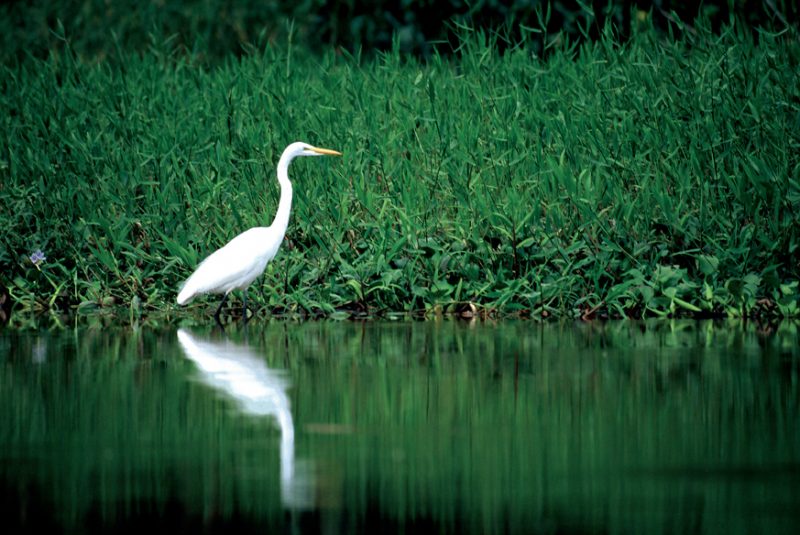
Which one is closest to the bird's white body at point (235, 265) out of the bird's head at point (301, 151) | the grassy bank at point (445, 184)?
the grassy bank at point (445, 184)

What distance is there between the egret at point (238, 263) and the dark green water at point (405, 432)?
0.68 metres

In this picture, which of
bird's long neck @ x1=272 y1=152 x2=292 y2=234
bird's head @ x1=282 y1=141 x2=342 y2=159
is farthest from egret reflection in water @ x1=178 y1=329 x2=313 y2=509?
bird's head @ x1=282 y1=141 x2=342 y2=159

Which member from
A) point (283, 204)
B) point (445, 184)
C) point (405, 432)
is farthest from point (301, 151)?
point (405, 432)

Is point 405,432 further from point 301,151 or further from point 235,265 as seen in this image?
point 301,151

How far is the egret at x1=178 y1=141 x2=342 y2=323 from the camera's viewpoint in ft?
31.1

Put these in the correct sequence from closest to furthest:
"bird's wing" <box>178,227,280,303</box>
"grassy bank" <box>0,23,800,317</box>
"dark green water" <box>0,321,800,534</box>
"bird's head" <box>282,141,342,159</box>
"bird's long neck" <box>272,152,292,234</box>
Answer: "dark green water" <box>0,321,800,534</box>
"bird's wing" <box>178,227,280,303</box>
"grassy bank" <box>0,23,800,317</box>
"bird's long neck" <box>272,152,292,234</box>
"bird's head" <box>282,141,342,159</box>

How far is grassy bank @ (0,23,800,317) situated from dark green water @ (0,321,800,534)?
954 millimetres

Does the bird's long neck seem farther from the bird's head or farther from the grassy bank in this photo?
the grassy bank

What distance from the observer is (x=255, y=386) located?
700cm

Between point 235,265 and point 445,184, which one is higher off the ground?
point 445,184

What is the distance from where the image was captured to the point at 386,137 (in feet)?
38.1

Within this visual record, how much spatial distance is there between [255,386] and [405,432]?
1.27 metres

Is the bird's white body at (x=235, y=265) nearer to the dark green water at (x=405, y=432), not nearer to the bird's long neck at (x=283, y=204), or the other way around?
the bird's long neck at (x=283, y=204)

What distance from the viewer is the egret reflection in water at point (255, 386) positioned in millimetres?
5062
